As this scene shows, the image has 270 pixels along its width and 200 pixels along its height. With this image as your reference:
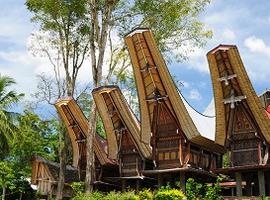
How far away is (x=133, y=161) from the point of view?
2230cm

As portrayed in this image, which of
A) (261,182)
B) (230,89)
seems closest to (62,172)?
(230,89)

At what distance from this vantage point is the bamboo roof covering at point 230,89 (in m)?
16.9

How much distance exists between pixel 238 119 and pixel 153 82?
3.88m

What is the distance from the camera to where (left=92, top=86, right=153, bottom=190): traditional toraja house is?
21656mm

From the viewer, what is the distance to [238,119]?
1777 cm

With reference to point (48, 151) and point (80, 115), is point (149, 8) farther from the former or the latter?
point (48, 151)

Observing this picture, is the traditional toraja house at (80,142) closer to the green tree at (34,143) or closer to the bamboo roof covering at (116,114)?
the bamboo roof covering at (116,114)

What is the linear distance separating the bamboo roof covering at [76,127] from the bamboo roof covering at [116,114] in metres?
1.88

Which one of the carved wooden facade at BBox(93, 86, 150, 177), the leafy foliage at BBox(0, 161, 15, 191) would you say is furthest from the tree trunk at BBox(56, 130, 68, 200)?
the carved wooden facade at BBox(93, 86, 150, 177)

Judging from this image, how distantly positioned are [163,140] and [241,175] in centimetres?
365

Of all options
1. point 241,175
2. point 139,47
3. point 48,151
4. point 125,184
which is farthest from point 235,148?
point 48,151

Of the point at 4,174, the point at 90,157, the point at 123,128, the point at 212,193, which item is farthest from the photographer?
the point at 4,174

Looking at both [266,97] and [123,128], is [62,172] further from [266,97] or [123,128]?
[266,97]

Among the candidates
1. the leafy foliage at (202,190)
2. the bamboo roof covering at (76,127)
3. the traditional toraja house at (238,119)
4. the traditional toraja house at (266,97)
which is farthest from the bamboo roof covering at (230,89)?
the bamboo roof covering at (76,127)
